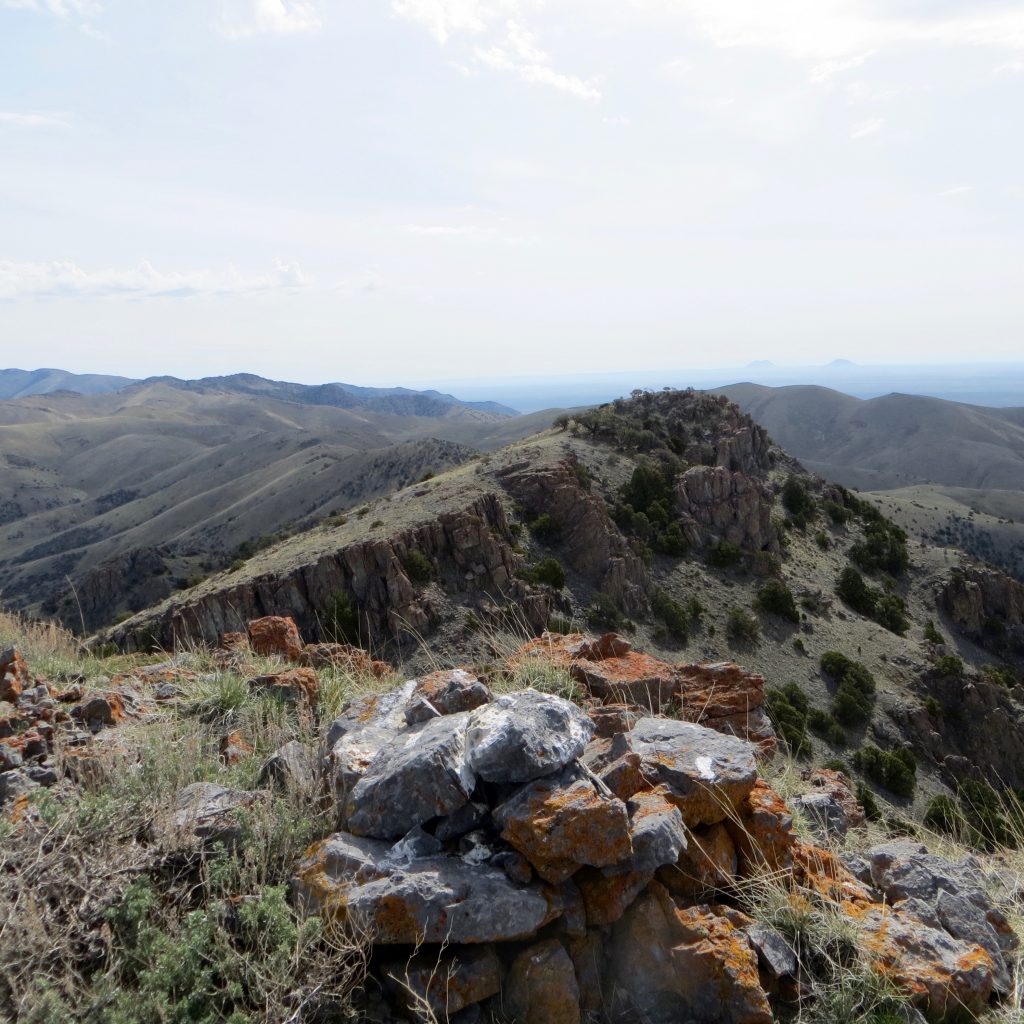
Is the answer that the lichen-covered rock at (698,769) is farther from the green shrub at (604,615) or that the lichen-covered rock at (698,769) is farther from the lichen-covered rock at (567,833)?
the green shrub at (604,615)

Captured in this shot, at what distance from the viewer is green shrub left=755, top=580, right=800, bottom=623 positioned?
3306 cm

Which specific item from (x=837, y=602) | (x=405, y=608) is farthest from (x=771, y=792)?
(x=837, y=602)

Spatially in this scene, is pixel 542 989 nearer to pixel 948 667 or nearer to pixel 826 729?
pixel 826 729

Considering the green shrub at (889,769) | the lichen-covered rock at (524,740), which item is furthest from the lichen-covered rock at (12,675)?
the green shrub at (889,769)

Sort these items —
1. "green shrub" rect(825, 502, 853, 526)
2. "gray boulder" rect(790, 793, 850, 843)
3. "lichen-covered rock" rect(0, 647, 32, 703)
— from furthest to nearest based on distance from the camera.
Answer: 1. "green shrub" rect(825, 502, 853, 526)
2. "lichen-covered rock" rect(0, 647, 32, 703)
3. "gray boulder" rect(790, 793, 850, 843)

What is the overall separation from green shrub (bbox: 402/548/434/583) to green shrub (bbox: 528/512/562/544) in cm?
689

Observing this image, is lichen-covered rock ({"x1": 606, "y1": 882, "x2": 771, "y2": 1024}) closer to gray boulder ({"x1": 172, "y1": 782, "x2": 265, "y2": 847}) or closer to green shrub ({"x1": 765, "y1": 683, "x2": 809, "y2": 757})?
gray boulder ({"x1": 172, "y1": 782, "x2": 265, "y2": 847})

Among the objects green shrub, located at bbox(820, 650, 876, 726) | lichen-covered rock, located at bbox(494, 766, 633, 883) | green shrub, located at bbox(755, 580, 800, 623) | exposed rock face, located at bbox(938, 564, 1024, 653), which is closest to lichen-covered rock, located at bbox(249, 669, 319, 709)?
lichen-covered rock, located at bbox(494, 766, 633, 883)

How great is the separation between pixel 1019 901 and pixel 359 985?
4118 mm

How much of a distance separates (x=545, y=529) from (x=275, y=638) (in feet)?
85.3

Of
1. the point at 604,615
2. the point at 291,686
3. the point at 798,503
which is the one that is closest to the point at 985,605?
the point at 798,503

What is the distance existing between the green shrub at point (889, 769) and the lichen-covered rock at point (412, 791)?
25840 millimetres

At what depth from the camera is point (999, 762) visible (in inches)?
1158

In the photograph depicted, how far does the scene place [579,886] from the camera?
3.61 metres
